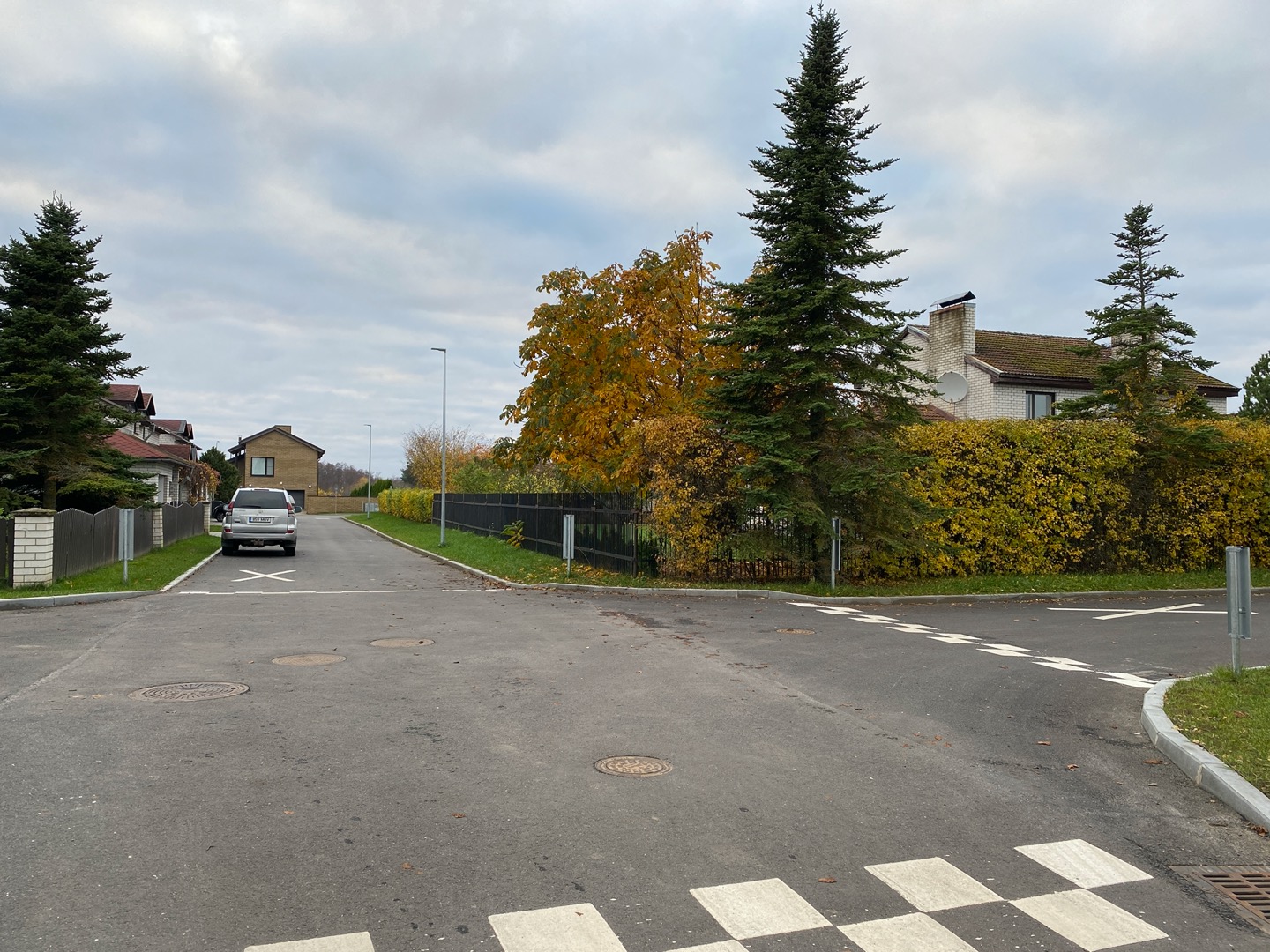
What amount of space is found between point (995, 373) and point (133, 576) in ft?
93.0

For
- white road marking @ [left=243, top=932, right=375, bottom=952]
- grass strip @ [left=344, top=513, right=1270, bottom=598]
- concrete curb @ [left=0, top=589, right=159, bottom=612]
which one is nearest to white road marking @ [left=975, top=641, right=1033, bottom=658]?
grass strip @ [left=344, top=513, right=1270, bottom=598]

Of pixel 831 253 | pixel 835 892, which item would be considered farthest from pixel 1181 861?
pixel 831 253

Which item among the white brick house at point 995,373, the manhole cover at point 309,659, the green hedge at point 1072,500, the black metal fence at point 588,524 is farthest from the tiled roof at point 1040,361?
the manhole cover at point 309,659

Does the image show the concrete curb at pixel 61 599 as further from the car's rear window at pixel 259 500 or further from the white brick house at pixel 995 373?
the white brick house at pixel 995 373

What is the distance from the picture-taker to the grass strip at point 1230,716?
6016 millimetres

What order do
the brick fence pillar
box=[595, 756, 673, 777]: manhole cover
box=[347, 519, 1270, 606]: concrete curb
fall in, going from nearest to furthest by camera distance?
box=[595, 756, 673, 777]: manhole cover < the brick fence pillar < box=[347, 519, 1270, 606]: concrete curb

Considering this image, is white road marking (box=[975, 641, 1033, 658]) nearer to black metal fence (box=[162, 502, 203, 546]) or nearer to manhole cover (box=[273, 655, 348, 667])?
manhole cover (box=[273, 655, 348, 667])

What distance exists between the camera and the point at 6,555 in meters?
15.6

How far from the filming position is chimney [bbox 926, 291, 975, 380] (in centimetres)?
3484

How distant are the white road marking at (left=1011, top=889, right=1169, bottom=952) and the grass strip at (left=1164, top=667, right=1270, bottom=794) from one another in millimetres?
2319

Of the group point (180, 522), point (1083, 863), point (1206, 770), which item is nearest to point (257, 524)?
point (180, 522)

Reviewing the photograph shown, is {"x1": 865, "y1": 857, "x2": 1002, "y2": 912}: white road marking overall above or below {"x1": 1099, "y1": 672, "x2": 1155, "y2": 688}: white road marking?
above

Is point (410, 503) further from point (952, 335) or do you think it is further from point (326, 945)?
point (326, 945)

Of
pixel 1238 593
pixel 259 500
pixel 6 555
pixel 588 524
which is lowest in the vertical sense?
pixel 6 555
